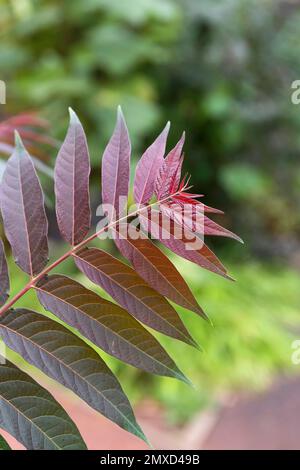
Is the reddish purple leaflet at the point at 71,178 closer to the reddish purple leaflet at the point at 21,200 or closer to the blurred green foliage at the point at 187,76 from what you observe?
the reddish purple leaflet at the point at 21,200

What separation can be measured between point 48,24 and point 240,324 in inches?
73.9

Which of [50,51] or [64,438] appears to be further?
[50,51]

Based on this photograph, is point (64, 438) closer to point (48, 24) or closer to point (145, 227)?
point (145, 227)

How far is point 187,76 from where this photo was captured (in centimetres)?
339

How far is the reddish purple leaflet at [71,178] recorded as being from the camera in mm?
380

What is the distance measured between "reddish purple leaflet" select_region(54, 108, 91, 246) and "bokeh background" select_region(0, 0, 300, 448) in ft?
7.74

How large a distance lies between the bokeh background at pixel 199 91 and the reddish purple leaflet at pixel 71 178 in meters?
2.36

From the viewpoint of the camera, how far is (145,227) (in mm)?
367

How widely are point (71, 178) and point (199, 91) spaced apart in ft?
10.3
